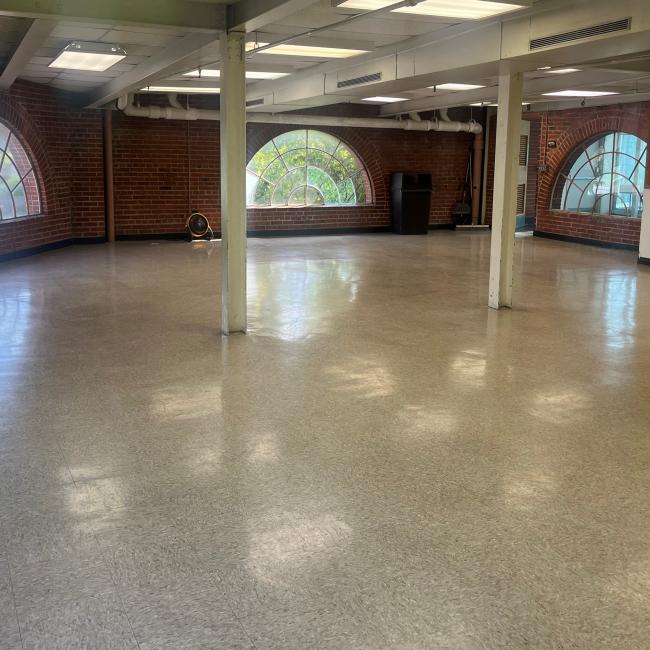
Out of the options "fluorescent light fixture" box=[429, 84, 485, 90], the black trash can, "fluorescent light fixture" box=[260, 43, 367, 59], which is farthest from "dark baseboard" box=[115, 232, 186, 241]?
"fluorescent light fixture" box=[260, 43, 367, 59]

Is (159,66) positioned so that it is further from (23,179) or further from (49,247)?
(49,247)

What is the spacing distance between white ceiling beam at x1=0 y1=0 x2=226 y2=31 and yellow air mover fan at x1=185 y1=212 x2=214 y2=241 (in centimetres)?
812

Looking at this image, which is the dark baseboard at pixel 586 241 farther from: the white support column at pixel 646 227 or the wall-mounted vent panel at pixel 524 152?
the wall-mounted vent panel at pixel 524 152

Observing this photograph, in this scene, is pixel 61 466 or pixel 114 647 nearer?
pixel 114 647

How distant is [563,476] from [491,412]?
0.97 m

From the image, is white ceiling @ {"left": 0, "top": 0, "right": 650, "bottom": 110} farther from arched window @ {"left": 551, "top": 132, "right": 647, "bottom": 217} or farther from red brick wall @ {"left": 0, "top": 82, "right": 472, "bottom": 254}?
arched window @ {"left": 551, "top": 132, "right": 647, "bottom": 217}

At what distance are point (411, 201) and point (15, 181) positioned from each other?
757 cm

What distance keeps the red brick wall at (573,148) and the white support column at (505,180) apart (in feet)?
20.4

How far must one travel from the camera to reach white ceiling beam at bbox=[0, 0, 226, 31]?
5359 millimetres

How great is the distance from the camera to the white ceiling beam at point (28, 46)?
622 cm

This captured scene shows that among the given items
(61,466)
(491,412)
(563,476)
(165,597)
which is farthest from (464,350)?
(165,597)

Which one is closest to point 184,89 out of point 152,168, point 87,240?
point 152,168

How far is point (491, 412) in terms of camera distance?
15.1 ft

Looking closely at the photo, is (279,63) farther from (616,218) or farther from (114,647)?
(114,647)
